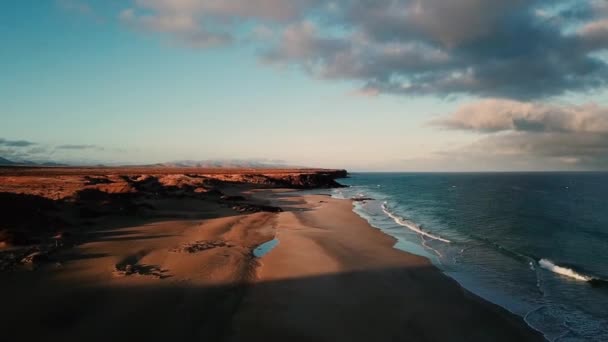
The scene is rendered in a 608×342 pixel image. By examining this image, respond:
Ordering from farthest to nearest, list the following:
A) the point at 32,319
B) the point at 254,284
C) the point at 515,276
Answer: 1. the point at 515,276
2. the point at 254,284
3. the point at 32,319

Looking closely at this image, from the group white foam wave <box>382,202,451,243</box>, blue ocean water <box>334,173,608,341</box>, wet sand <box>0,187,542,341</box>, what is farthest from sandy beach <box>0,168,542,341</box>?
white foam wave <box>382,202,451,243</box>

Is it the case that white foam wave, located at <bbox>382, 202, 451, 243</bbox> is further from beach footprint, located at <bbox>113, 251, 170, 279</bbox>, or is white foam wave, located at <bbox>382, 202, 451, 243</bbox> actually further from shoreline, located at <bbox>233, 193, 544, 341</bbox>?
beach footprint, located at <bbox>113, 251, 170, 279</bbox>

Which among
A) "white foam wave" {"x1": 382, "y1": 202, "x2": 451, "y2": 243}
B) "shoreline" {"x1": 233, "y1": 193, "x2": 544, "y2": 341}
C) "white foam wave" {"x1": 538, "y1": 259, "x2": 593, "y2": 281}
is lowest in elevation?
"white foam wave" {"x1": 382, "y1": 202, "x2": 451, "y2": 243}

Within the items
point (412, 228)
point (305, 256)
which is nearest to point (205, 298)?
point (305, 256)

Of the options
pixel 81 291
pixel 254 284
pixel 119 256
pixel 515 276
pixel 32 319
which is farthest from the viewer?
pixel 515 276

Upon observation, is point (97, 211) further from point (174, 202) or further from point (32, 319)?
point (32, 319)

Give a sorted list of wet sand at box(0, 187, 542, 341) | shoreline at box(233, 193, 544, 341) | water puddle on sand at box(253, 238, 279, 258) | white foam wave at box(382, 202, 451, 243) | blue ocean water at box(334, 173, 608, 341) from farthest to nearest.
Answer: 1. white foam wave at box(382, 202, 451, 243)
2. water puddle on sand at box(253, 238, 279, 258)
3. blue ocean water at box(334, 173, 608, 341)
4. shoreline at box(233, 193, 544, 341)
5. wet sand at box(0, 187, 542, 341)

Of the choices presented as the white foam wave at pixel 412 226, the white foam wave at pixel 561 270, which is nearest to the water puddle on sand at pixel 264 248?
the white foam wave at pixel 412 226

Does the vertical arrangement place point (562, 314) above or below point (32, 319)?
below
